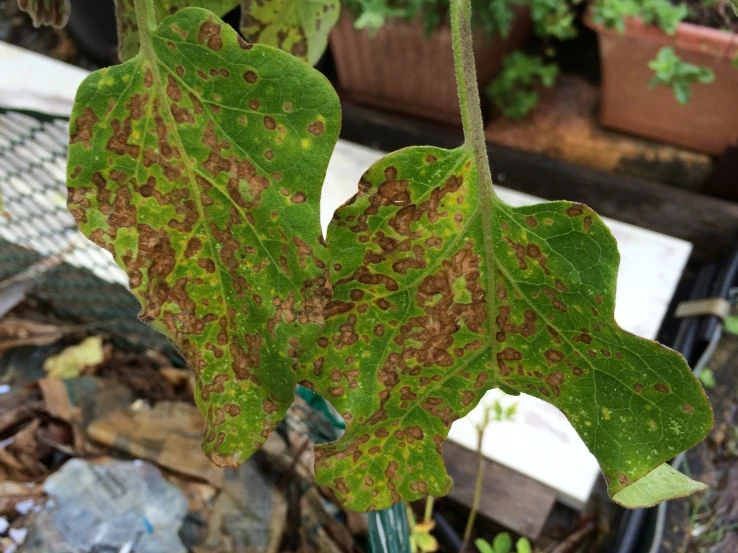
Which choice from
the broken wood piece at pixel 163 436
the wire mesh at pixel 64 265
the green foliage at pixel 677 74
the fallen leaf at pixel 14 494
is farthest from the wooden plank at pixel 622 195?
the fallen leaf at pixel 14 494

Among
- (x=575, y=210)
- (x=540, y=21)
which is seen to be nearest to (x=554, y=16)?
(x=540, y=21)

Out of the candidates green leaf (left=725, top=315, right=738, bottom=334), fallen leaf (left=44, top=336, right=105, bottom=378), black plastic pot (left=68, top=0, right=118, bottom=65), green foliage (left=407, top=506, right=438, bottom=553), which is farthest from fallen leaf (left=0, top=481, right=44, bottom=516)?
black plastic pot (left=68, top=0, right=118, bottom=65)

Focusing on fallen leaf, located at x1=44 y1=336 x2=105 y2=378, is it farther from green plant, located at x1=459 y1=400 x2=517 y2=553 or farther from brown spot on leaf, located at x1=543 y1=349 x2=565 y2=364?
brown spot on leaf, located at x1=543 y1=349 x2=565 y2=364

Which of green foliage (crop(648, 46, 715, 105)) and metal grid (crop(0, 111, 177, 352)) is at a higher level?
green foliage (crop(648, 46, 715, 105))

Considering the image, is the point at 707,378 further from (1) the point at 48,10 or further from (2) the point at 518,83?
(1) the point at 48,10

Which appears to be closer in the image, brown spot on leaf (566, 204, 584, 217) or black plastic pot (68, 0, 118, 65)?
brown spot on leaf (566, 204, 584, 217)

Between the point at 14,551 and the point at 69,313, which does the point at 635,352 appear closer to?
the point at 14,551
